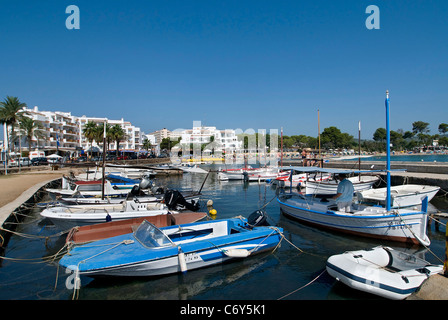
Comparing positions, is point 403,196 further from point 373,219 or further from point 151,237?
point 151,237

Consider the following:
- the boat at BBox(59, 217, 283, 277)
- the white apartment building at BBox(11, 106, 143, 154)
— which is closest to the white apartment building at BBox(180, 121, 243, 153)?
the white apartment building at BBox(11, 106, 143, 154)

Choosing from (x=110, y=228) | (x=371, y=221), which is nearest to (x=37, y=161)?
(x=110, y=228)

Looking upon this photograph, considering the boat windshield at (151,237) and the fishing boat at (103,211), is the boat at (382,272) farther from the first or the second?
the fishing boat at (103,211)

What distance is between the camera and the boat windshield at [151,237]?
8766 mm

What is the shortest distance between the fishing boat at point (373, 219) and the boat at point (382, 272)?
9.36 feet

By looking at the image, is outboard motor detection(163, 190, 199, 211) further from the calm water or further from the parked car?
the parked car

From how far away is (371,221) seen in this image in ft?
38.9

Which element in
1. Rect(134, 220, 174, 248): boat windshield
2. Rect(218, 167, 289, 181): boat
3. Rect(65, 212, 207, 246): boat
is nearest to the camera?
Rect(134, 220, 174, 248): boat windshield

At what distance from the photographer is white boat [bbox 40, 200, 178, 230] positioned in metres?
12.8

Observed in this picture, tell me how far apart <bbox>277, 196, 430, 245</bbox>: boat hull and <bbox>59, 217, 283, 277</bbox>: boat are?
4.21 meters

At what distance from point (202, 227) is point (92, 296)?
4623 mm

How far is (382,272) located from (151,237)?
685 cm
